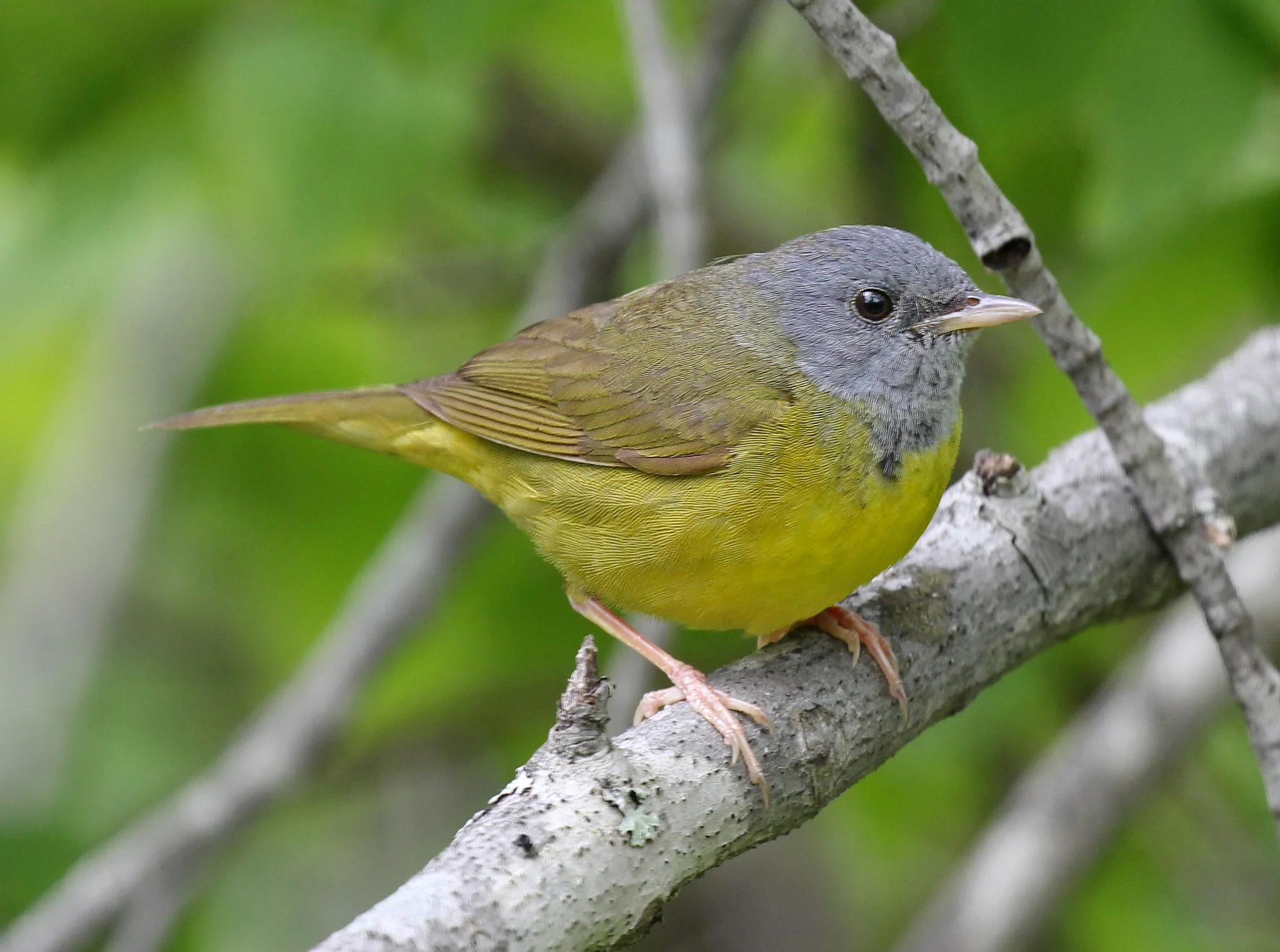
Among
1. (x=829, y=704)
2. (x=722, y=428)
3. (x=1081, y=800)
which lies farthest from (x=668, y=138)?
(x=1081, y=800)

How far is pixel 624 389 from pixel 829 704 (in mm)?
1320

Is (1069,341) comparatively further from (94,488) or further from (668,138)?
(94,488)

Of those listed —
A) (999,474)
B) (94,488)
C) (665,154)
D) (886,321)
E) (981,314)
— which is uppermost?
(94,488)

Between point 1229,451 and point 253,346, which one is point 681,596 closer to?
point 1229,451

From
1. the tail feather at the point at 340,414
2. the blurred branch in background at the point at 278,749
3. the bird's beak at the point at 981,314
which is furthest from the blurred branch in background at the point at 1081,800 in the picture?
the tail feather at the point at 340,414

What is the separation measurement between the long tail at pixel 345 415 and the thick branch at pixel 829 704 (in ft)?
5.11

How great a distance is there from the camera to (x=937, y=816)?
621 centimetres

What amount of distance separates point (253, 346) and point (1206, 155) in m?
3.93

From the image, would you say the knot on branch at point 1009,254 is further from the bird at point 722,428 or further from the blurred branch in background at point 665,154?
the blurred branch in background at point 665,154

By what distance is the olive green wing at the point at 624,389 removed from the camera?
12.6 ft

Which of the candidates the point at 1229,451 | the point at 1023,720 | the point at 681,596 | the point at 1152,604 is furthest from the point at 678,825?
the point at 1023,720

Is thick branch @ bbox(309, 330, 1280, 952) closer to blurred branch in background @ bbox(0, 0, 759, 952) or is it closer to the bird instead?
the bird

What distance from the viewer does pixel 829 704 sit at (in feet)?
10.8

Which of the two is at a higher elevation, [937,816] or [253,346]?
[253,346]
